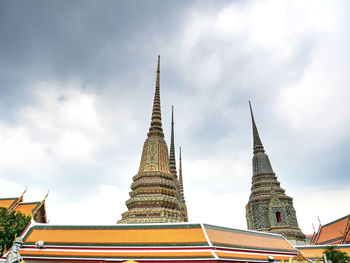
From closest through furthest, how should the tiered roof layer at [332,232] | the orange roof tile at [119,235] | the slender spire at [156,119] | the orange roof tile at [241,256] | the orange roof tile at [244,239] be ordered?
the orange roof tile at [241,256]
the orange roof tile at [119,235]
the orange roof tile at [244,239]
the tiered roof layer at [332,232]
the slender spire at [156,119]

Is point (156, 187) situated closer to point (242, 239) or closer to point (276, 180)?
point (242, 239)

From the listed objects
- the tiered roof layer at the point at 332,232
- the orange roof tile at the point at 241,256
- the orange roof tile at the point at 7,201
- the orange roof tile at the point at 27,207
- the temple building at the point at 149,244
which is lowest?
the orange roof tile at the point at 241,256

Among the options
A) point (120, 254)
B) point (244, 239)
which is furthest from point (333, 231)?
point (120, 254)

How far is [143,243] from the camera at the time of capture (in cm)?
1233

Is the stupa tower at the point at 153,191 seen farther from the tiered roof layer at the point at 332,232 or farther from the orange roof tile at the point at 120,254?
the tiered roof layer at the point at 332,232

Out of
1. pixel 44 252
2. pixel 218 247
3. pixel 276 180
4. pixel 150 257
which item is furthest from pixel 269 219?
pixel 44 252

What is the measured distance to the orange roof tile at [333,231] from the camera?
69.6 feet

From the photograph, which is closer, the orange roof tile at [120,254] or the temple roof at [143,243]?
the orange roof tile at [120,254]

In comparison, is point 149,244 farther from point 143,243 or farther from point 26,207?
point 26,207

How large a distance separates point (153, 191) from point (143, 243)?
7400 mm

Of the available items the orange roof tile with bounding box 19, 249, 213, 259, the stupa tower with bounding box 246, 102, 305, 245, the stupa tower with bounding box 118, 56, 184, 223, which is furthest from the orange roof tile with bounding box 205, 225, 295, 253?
the stupa tower with bounding box 246, 102, 305, 245

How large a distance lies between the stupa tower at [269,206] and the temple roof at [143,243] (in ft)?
45.6

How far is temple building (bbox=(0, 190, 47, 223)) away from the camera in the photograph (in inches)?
848

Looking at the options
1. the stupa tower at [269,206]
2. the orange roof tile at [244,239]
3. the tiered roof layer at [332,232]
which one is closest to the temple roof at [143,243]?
the orange roof tile at [244,239]
